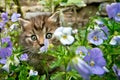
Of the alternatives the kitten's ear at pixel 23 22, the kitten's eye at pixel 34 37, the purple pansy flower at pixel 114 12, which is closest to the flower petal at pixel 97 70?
the purple pansy flower at pixel 114 12

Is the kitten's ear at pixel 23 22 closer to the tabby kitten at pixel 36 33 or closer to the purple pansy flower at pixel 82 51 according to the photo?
the tabby kitten at pixel 36 33

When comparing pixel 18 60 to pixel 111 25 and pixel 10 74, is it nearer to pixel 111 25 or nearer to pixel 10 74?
pixel 10 74

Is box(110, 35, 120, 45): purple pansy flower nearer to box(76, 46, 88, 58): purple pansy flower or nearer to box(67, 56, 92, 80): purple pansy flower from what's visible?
box(76, 46, 88, 58): purple pansy flower

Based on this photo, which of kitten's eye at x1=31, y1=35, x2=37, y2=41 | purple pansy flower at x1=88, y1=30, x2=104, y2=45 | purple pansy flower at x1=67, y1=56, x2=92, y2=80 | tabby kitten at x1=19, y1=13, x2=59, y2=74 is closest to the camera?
purple pansy flower at x1=67, y1=56, x2=92, y2=80

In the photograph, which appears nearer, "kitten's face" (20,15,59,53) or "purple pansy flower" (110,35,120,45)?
"purple pansy flower" (110,35,120,45)

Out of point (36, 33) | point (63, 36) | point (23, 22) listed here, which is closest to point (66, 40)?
point (63, 36)

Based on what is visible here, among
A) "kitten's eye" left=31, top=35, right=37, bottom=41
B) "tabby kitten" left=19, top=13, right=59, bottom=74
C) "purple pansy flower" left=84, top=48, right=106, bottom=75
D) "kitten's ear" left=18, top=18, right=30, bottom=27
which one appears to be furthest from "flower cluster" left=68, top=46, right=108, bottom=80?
"kitten's ear" left=18, top=18, right=30, bottom=27

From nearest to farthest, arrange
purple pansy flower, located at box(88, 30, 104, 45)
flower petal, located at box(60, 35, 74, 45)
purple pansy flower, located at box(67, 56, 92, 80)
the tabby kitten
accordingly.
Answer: purple pansy flower, located at box(67, 56, 92, 80) → flower petal, located at box(60, 35, 74, 45) → purple pansy flower, located at box(88, 30, 104, 45) → the tabby kitten

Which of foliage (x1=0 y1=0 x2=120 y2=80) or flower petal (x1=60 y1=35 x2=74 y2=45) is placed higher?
flower petal (x1=60 y1=35 x2=74 y2=45)

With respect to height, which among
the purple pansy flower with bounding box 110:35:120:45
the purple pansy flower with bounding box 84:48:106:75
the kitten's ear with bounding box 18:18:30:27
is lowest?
the kitten's ear with bounding box 18:18:30:27
